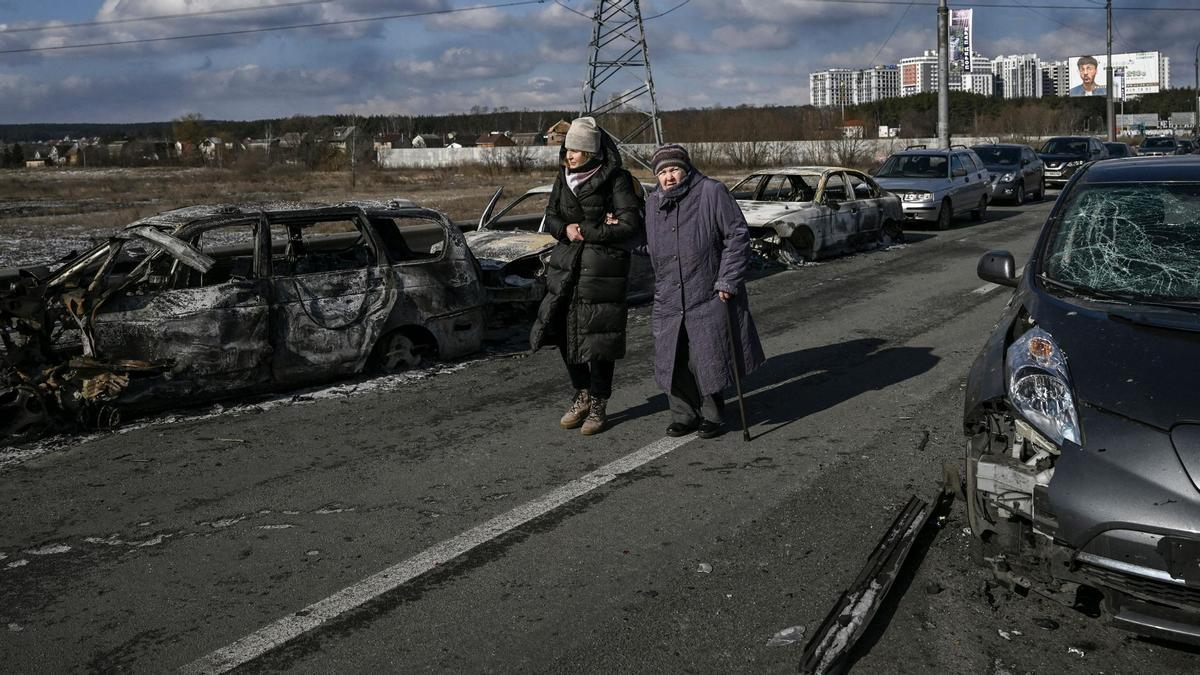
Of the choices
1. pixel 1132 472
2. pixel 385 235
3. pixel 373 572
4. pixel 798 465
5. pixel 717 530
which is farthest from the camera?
pixel 385 235

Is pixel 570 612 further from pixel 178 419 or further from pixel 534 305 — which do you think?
pixel 534 305

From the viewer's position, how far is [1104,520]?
350 centimetres

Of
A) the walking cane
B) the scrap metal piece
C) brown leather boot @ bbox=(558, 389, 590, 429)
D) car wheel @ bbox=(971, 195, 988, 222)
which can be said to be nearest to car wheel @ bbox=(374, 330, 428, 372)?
brown leather boot @ bbox=(558, 389, 590, 429)

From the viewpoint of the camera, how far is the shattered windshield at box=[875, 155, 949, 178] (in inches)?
872

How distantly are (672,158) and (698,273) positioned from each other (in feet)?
2.25

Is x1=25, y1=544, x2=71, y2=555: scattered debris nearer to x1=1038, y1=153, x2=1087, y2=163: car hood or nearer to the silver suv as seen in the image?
the silver suv

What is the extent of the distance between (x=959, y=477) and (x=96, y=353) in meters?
5.64

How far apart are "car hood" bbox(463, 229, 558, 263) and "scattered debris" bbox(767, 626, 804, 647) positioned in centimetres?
724

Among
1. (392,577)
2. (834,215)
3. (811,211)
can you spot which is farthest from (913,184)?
(392,577)

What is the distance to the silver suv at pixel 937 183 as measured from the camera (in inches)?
822

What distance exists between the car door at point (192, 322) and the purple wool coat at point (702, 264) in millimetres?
3320

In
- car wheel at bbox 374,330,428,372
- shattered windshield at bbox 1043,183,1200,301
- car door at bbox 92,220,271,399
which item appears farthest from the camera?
car wheel at bbox 374,330,428,372

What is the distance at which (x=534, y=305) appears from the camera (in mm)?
10781

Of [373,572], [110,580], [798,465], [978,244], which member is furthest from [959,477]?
[978,244]
